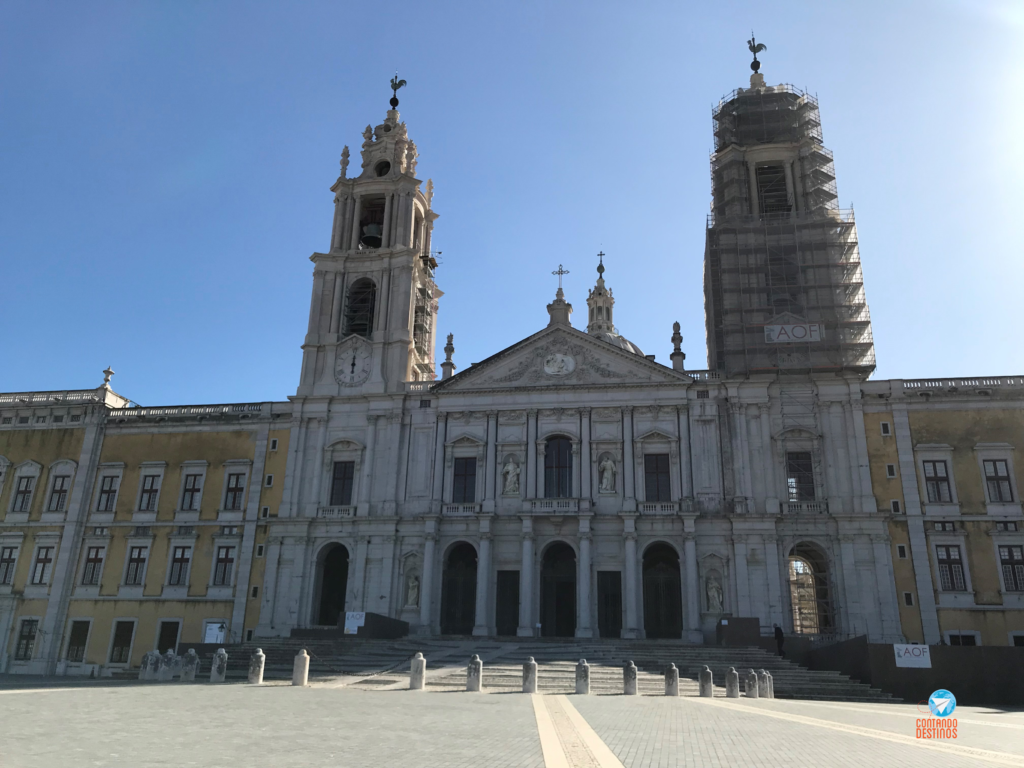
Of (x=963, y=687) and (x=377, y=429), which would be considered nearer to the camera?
(x=963, y=687)

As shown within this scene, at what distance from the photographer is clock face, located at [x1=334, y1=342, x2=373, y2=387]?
143 ft

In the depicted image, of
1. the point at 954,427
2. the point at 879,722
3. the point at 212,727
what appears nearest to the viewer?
the point at 212,727

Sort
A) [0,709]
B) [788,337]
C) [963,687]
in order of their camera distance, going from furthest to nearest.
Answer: [788,337] → [963,687] → [0,709]

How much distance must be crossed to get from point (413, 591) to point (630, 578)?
34.5ft

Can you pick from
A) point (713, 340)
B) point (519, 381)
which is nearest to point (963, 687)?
point (519, 381)

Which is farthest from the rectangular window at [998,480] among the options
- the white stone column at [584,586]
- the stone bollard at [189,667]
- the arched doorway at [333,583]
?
the stone bollard at [189,667]

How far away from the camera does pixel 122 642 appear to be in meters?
40.2

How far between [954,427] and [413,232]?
101ft

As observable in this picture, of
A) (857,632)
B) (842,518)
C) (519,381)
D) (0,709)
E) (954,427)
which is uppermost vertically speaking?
(519,381)

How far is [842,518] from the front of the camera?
3594cm

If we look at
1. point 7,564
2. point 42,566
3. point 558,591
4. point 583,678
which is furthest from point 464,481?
point 7,564

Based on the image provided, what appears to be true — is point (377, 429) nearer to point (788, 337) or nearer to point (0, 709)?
point (788, 337)

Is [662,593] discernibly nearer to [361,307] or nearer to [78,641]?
[361,307]

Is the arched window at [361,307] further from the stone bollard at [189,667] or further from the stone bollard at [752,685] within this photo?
the stone bollard at [752,685]
